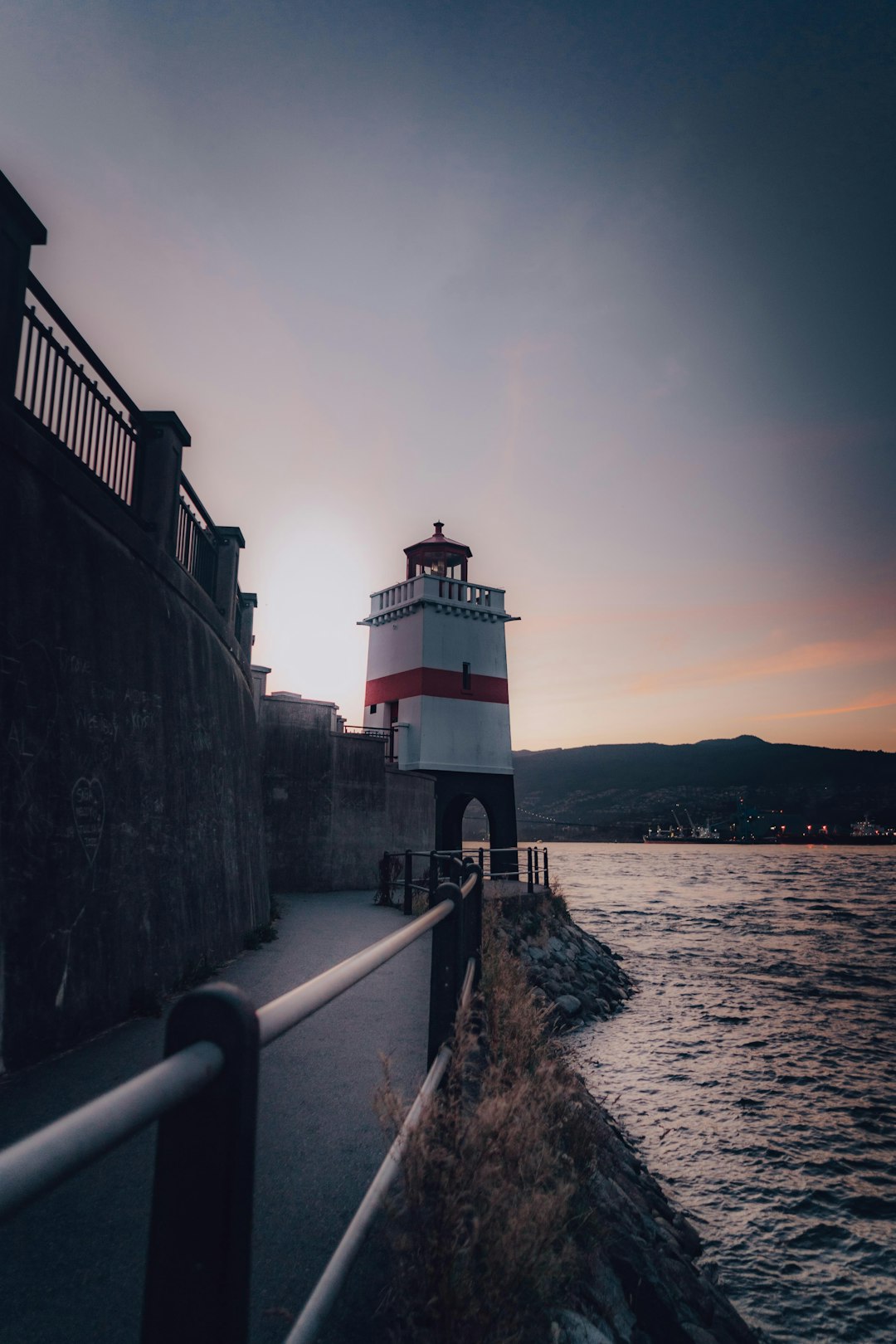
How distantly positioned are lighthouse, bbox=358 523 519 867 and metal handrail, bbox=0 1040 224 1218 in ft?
75.3

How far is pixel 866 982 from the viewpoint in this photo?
1825 centimetres

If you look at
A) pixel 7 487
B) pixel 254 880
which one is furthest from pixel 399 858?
pixel 7 487

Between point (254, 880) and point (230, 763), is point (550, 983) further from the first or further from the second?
point (230, 763)

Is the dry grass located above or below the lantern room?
below

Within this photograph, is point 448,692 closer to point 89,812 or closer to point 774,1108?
point 774,1108

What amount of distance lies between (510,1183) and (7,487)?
5166 mm

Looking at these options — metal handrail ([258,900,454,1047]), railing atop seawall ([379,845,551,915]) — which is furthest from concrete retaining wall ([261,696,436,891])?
metal handrail ([258,900,454,1047])

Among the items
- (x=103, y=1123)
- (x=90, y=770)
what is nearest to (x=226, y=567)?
(x=90, y=770)

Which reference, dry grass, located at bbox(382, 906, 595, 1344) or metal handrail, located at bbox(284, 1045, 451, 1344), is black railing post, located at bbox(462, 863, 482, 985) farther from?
metal handrail, located at bbox(284, 1045, 451, 1344)

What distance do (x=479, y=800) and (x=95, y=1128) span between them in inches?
949

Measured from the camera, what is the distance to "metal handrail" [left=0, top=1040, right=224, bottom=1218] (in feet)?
2.57

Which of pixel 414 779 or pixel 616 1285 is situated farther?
pixel 414 779

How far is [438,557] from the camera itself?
91.7 ft

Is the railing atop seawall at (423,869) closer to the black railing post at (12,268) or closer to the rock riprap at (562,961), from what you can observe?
the rock riprap at (562,961)
